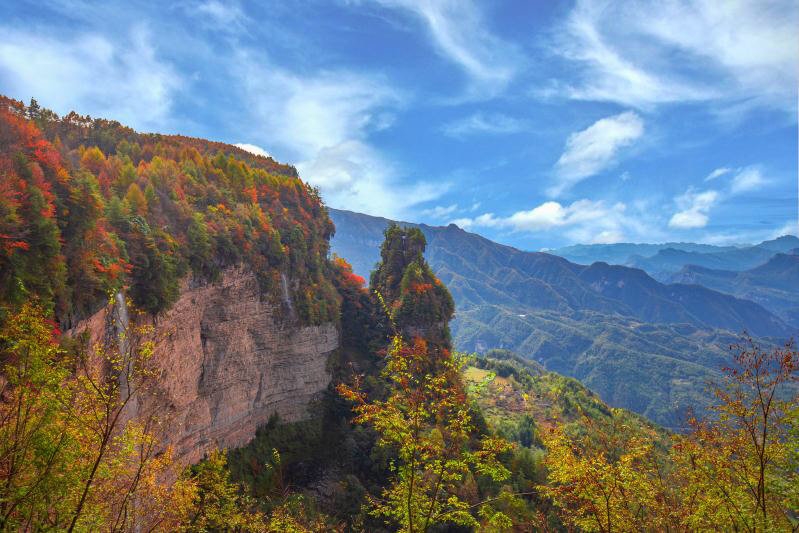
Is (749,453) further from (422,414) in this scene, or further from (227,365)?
(227,365)

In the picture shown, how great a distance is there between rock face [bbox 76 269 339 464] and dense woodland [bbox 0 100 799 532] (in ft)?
5.76

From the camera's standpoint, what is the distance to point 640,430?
58.7 feet

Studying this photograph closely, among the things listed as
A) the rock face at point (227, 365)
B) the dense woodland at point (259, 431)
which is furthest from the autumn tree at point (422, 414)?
the rock face at point (227, 365)

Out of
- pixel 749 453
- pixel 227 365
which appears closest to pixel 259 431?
pixel 227 365

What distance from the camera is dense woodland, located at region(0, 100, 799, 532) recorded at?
1134 cm

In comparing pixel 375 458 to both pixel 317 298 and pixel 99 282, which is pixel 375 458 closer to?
pixel 317 298

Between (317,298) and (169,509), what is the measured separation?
124 ft

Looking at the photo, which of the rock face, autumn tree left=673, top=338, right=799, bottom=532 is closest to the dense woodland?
autumn tree left=673, top=338, right=799, bottom=532

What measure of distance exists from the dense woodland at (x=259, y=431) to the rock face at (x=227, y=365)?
69.1 inches

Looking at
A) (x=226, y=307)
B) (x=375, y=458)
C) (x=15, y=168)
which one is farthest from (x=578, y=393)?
(x=15, y=168)

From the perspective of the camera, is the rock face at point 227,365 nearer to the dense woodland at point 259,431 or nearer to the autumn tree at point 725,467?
the dense woodland at point 259,431

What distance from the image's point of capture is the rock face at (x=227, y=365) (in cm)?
3178

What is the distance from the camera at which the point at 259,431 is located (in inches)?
Result: 1781

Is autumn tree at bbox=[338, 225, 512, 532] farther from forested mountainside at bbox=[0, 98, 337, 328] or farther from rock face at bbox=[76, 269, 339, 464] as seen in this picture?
forested mountainside at bbox=[0, 98, 337, 328]
